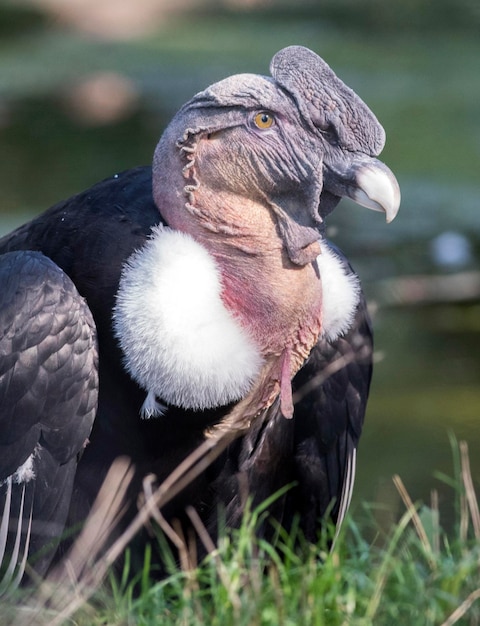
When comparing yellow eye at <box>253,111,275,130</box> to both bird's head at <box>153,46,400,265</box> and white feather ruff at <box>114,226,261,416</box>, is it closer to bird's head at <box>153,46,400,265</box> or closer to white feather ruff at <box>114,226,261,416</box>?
bird's head at <box>153,46,400,265</box>

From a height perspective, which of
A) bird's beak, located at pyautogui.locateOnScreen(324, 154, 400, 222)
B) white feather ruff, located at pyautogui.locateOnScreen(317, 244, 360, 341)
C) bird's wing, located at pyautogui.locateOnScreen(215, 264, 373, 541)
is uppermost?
bird's beak, located at pyautogui.locateOnScreen(324, 154, 400, 222)

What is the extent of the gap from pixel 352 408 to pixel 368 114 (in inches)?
44.5

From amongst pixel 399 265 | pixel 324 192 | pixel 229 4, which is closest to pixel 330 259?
pixel 324 192

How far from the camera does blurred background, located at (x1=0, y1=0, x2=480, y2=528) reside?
19.9ft

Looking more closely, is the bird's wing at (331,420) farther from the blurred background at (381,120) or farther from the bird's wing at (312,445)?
the blurred background at (381,120)

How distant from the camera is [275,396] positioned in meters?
3.91

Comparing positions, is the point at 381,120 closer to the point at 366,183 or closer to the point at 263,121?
the point at 263,121

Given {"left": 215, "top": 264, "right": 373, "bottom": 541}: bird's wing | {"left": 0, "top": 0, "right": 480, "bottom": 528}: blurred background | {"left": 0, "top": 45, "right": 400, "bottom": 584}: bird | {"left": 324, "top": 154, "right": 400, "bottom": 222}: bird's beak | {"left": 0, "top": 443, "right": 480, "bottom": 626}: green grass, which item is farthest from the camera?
{"left": 0, "top": 0, "right": 480, "bottom": 528}: blurred background

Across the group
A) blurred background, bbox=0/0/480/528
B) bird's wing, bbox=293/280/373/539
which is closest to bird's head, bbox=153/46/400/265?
bird's wing, bbox=293/280/373/539

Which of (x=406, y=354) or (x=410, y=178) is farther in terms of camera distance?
(x=410, y=178)

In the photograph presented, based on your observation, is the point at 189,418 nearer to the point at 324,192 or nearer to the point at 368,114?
the point at 324,192

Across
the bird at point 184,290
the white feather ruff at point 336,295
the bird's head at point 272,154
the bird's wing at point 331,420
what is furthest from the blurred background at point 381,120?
the bird's head at point 272,154

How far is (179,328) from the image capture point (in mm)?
3596

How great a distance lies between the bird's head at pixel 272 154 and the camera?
3.57 m
